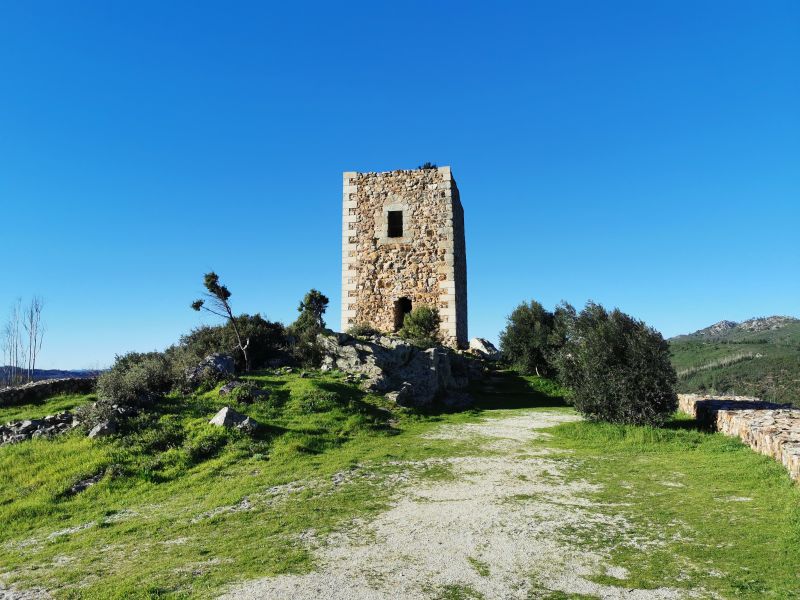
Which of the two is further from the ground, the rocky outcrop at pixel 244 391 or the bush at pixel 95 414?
the rocky outcrop at pixel 244 391

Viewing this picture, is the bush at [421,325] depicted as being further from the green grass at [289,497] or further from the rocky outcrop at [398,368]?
the green grass at [289,497]

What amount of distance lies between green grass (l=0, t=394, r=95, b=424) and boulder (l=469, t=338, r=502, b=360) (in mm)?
15722

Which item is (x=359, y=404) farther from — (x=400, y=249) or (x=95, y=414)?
(x=400, y=249)

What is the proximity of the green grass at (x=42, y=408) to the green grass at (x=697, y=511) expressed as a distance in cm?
1247

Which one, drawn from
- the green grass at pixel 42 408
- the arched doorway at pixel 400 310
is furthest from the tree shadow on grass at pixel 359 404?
the arched doorway at pixel 400 310

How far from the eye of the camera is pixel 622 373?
538 inches

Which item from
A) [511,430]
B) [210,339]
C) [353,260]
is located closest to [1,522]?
[511,430]

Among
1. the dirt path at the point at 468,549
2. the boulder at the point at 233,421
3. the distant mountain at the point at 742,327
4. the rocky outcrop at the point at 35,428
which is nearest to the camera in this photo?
the dirt path at the point at 468,549

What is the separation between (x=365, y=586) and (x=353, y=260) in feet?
70.8

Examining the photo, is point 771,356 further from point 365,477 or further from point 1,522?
point 1,522

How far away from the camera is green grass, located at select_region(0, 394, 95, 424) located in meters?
14.1

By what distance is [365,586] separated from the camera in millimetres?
5254

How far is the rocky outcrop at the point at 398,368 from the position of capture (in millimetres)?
16781

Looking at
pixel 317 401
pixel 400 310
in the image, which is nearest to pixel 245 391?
pixel 317 401
